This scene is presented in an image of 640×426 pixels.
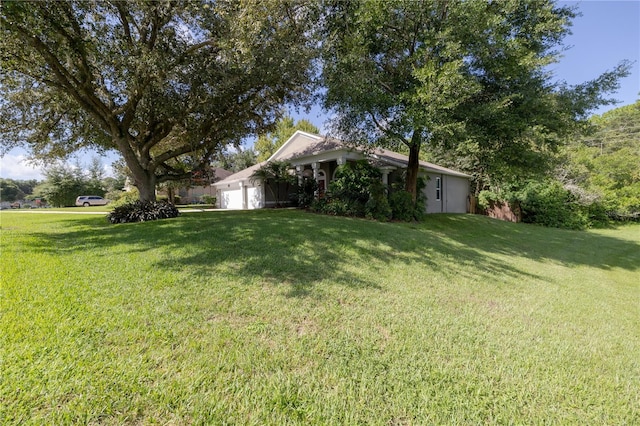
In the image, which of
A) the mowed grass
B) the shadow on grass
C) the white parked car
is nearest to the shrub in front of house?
the shadow on grass

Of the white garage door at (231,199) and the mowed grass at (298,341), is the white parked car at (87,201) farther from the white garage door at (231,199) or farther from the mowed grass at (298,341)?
the mowed grass at (298,341)

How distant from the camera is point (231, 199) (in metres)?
21.5

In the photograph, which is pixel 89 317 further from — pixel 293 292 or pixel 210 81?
pixel 210 81

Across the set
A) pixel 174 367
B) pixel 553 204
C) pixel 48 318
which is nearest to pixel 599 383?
pixel 174 367

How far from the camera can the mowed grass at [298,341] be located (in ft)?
6.33

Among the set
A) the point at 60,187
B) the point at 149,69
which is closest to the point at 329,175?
the point at 149,69

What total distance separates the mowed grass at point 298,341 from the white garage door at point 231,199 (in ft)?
49.1

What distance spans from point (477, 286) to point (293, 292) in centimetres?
337

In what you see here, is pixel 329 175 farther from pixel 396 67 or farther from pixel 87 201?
pixel 87 201

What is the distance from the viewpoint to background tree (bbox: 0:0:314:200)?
7473mm

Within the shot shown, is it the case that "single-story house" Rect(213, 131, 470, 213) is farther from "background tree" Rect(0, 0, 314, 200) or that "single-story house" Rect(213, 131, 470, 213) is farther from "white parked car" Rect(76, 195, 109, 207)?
"white parked car" Rect(76, 195, 109, 207)

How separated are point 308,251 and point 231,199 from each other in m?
17.2

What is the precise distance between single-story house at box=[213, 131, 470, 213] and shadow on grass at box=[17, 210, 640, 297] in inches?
236

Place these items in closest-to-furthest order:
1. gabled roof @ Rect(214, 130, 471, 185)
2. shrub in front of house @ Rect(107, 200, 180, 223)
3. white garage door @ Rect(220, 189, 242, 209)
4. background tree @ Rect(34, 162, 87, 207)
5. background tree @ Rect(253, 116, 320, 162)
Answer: shrub in front of house @ Rect(107, 200, 180, 223) < gabled roof @ Rect(214, 130, 471, 185) < white garage door @ Rect(220, 189, 242, 209) < background tree @ Rect(34, 162, 87, 207) < background tree @ Rect(253, 116, 320, 162)
